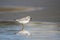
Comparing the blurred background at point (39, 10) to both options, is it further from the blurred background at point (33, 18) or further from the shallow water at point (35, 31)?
→ the shallow water at point (35, 31)

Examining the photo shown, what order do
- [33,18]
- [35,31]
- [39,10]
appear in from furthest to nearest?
[39,10] → [33,18] → [35,31]

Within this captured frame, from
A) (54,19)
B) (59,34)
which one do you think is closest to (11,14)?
(54,19)

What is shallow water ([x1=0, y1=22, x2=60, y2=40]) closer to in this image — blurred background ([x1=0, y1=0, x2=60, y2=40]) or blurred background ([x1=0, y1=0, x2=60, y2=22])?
blurred background ([x1=0, y1=0, x2=60, y2=40])

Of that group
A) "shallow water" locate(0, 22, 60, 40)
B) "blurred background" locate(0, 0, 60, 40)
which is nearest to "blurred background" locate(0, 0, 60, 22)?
"blurred background" locate(0, 0, 60, 40)

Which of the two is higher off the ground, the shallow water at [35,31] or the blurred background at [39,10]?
the blurred background at [39,10]

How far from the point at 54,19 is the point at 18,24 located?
17.2 inches

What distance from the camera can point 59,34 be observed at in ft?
4.91

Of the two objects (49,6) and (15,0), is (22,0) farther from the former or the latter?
(49,6)

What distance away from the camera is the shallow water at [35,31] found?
1438 millimetres

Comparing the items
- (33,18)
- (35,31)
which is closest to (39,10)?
(33,18)

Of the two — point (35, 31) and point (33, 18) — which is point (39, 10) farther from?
point (35, 31)

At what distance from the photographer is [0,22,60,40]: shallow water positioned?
1.44 m

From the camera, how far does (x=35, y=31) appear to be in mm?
1545

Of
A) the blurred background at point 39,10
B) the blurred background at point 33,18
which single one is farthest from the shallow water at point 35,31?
the blurred background at point 39,10
